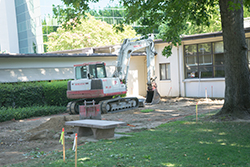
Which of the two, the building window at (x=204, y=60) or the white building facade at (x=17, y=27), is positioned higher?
the white building facade at (x=17, y=27)

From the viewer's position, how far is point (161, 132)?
9305 mm

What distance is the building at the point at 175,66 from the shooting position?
62.9 feet

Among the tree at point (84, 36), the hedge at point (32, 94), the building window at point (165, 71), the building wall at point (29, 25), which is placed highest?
the building wall at point (29, 25)

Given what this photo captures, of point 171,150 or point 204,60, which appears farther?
point 204,60

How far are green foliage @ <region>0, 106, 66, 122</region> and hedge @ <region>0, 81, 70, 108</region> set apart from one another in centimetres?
76

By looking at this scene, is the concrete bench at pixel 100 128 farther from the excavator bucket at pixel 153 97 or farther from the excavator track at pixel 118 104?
the excavator bucket at pixel 153 97

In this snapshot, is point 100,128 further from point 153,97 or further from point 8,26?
point 8,26

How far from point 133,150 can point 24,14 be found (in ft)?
163

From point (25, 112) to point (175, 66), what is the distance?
1196 centimetres

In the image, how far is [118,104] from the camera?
17.0 meters

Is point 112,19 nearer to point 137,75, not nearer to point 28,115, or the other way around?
point 137,75

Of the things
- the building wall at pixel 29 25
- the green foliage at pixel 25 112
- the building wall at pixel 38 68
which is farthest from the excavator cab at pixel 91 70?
the building wall at pixel 29 25

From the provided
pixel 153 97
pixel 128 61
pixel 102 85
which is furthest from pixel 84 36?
pixel 102 85

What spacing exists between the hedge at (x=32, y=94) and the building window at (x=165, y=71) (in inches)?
344
